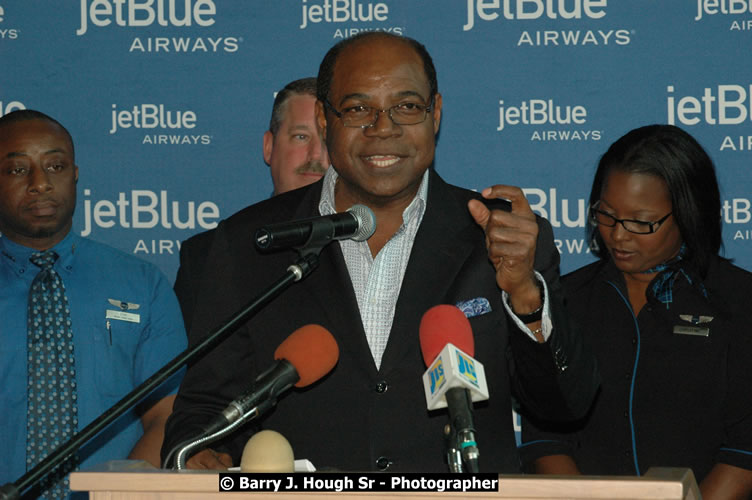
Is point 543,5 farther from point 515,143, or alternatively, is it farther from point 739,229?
point 739,229

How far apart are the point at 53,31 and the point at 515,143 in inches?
96.4

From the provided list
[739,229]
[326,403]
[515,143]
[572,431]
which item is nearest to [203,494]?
[326,403]

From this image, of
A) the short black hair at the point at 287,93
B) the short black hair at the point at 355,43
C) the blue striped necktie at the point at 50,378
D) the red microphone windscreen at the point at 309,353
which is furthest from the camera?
the short black hair at the point at 287,93

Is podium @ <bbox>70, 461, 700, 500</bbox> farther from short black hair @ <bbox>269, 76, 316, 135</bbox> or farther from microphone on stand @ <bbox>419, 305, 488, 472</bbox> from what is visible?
short black hair @ <bbox>269, 76, 316, 135</bbox>

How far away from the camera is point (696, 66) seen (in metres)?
4.32

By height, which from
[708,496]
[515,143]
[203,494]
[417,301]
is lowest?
[708,496]

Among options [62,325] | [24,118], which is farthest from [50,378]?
[24,118]

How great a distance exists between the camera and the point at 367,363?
8.37 ft

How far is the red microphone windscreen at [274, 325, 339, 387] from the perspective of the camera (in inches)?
75.5

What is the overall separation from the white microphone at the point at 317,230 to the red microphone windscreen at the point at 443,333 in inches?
12.8

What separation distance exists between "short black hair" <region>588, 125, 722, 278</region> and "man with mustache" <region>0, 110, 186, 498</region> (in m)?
1.98

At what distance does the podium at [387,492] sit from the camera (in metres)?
1.59

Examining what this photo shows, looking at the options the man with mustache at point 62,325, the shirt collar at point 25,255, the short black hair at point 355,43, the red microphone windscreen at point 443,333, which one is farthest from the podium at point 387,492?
the shirt collar at point 25,255

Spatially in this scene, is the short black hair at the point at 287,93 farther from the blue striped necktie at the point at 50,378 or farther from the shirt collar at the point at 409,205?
the shirt collar at the point at 409,205
